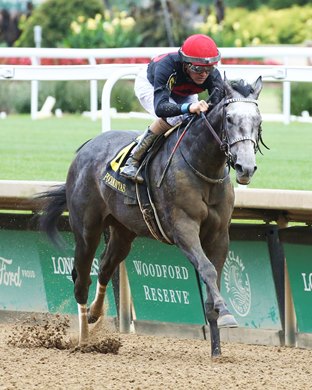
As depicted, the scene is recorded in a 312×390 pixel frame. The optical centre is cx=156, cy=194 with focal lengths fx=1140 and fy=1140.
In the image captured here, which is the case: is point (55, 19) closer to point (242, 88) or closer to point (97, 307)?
point (97, 307)

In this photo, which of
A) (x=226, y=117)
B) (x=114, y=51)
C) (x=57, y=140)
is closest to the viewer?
(x=226, y=117)

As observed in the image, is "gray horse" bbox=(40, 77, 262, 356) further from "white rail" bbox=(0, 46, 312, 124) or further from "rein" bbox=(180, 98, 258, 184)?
"white rail" bbox=(0, 46, 312, 124)

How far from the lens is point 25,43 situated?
31.1m

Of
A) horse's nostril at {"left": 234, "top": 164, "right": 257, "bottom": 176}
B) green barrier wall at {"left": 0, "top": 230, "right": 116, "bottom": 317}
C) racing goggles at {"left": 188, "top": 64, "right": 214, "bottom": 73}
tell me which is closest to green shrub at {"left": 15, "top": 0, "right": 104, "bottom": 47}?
green barrier wall at {"left": 0, "top": 230, "right": 116, "bottom": 317}

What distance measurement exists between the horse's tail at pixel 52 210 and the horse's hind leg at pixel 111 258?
435 millimetres

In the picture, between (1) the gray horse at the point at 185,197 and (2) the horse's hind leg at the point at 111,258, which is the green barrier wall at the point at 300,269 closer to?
(1) the gray horse at the point at 185,197

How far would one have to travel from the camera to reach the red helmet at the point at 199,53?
6664 millimetres

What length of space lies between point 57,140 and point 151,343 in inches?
230

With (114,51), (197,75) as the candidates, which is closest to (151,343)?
(197,75)

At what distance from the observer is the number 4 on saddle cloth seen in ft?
23.2

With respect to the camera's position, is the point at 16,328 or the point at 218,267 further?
the point at 16,328

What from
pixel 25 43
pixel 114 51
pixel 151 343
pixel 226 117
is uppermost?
pixel 25 43

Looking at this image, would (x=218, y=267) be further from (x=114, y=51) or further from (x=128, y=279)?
(x=114, y=51)

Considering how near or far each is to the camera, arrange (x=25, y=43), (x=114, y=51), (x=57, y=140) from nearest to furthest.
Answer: (x=114, y=51) → (x=57, y=140) → (x=25, y=43)
